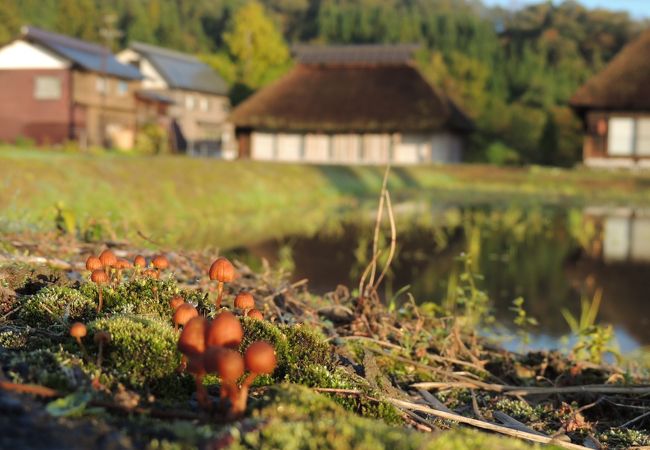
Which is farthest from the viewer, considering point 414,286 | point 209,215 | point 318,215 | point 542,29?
point 542,29

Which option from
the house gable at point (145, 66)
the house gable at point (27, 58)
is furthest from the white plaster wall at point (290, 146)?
the house gable at point (145, 66)

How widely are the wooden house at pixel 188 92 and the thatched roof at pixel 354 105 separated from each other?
1390 cm

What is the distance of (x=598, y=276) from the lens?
33.9 ft

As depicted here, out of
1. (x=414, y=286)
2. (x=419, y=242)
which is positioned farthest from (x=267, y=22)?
(x=414, y=286)

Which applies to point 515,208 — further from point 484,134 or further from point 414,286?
point 484,134

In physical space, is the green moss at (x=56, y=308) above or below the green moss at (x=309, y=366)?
above

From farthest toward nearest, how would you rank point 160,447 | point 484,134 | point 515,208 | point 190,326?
point 484,134 < point 515,208 < point 190,326 < point 160,447

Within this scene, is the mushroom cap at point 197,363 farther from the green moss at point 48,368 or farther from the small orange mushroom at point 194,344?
the green moss at point 48,368

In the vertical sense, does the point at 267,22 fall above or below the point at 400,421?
above

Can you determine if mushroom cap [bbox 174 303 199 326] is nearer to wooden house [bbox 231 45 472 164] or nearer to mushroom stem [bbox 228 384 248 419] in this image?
mushroom stem [bbox 228 384 248 419]

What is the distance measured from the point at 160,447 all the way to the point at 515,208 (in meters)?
19.9

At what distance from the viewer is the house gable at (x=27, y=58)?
1565 inches

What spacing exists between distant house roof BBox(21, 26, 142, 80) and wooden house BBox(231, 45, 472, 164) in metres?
8.30

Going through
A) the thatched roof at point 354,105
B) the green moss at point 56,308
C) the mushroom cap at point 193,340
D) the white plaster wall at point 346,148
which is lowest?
the green moss at point 56,308
